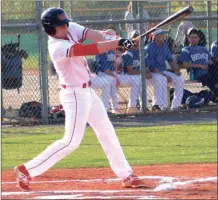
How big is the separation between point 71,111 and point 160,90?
693 centimetres

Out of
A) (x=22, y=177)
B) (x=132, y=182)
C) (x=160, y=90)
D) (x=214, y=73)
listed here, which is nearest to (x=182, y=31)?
(x=214, y=73)

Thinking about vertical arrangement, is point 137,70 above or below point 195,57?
below

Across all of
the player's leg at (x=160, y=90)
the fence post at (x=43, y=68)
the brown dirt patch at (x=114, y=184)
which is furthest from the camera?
the player's leg at (x=160, y=90)

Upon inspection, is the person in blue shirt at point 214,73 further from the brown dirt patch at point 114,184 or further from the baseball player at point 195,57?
the brown dirt patch at point 114,184

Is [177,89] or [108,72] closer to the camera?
[108,72]

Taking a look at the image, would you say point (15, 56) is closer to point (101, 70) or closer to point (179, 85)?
point (101, 70)

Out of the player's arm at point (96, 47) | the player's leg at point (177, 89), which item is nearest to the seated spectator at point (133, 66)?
the player's leg at point (177, 89)

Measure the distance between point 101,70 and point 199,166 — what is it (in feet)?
18.4

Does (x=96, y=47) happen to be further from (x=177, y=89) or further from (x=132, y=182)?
(x=177, y=89)

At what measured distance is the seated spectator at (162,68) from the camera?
14.2 m

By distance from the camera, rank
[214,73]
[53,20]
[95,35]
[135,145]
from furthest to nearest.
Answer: [214,73]
[135,145]
[95,35]
[53,20]

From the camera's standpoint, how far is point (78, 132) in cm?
734

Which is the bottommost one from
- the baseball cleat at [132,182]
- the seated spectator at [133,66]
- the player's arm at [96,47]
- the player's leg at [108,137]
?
the seated spectator at [133,66]

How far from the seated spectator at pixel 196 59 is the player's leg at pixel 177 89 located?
19.0 inches
